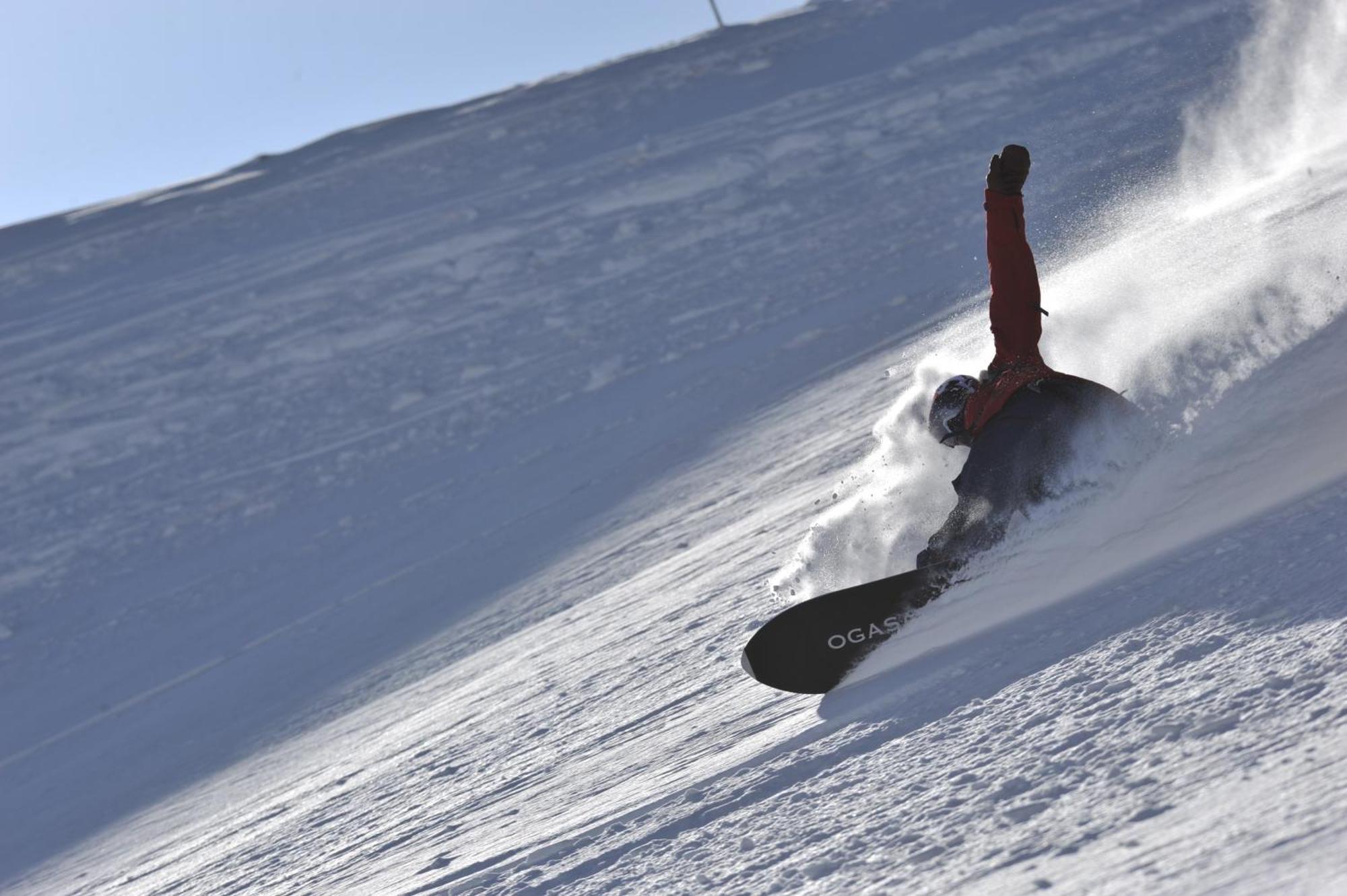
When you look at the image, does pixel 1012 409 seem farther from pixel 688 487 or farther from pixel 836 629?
pixel 688 487

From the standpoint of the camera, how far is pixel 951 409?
5211 mm

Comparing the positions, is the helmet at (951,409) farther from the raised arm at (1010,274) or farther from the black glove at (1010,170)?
the black glove at (1010,170)

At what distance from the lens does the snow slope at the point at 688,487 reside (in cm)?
369

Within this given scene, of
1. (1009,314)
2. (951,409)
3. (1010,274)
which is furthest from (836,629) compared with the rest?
(1010,274)

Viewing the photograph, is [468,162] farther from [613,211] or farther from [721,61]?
[721,61]

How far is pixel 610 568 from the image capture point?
29.9ft

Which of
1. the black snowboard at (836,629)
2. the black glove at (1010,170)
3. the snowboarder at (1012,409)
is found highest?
the black glove at (1010,170)

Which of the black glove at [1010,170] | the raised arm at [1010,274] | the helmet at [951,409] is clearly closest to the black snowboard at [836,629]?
the helmet at [951,409]

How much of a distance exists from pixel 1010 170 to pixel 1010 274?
0.42 meters

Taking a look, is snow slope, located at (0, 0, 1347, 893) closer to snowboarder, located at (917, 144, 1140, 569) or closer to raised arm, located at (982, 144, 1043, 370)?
snowboarder, located at (917, 144, 1140, 569)

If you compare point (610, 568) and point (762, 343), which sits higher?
point (762, 343)

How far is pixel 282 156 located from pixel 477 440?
49.4 ft

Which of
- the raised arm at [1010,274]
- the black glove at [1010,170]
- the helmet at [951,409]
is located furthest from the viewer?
the helmet at [951,409]

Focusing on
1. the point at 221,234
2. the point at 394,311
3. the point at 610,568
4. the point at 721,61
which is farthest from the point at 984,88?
the point at 610,568
